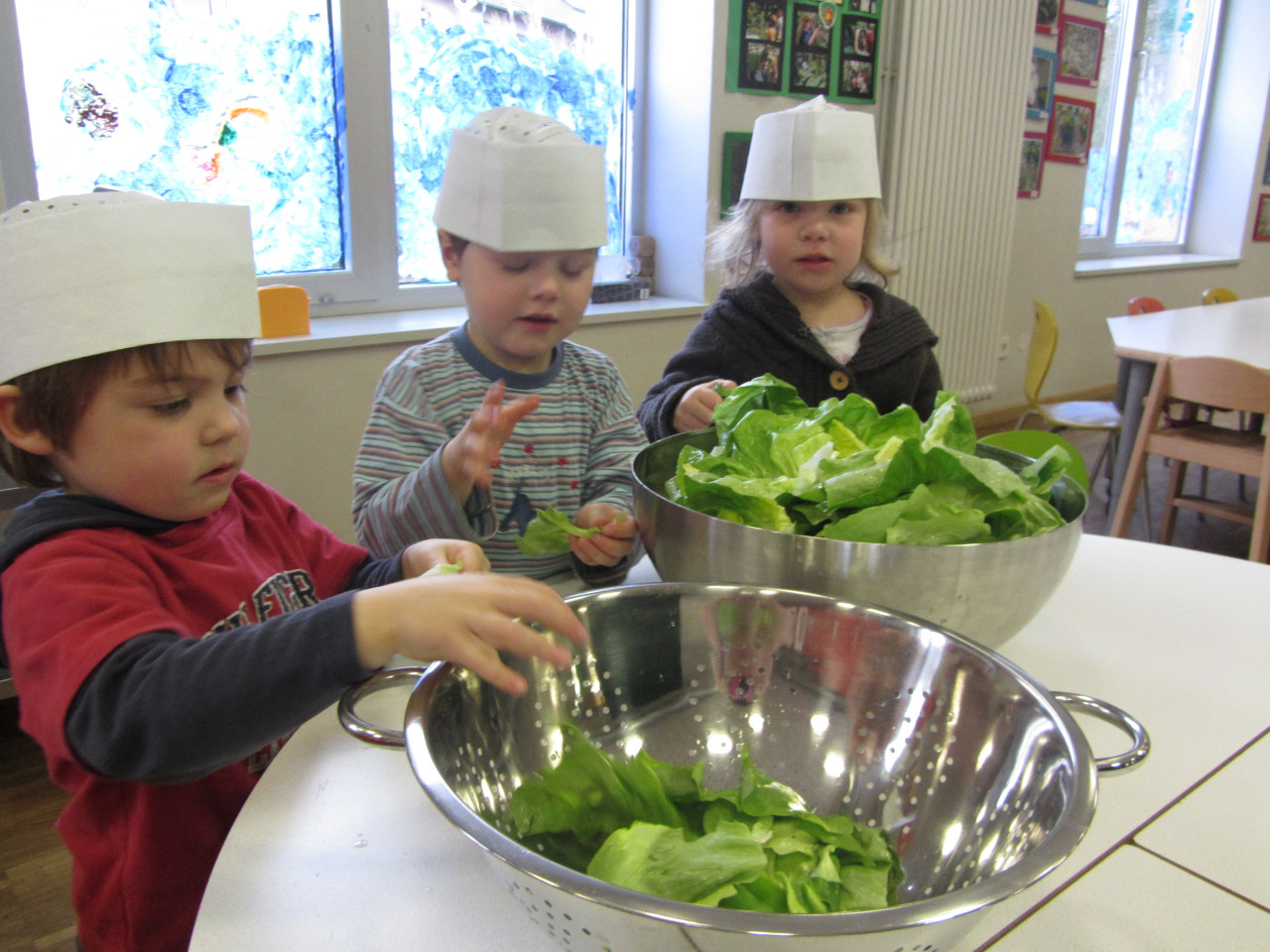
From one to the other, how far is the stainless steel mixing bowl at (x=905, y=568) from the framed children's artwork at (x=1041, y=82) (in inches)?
159

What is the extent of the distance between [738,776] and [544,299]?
1.91 feet

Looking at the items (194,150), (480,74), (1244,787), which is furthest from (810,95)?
(1244,787)

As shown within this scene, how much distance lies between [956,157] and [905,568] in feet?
11.4

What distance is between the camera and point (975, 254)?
3936 mm

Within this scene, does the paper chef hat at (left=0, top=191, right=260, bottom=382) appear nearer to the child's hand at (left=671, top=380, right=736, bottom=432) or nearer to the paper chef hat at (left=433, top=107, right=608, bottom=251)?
the paper chef hat at (left=433, top=107, right=608, bottom=251)

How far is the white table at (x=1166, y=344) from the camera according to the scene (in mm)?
2395

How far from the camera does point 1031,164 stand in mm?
4184

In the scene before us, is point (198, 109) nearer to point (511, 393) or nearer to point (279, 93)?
point (279, 93)

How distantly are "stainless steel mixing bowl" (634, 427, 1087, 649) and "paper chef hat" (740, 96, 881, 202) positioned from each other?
2.75 ft

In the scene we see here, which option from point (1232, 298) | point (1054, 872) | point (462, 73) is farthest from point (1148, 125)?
point (1054, 872)

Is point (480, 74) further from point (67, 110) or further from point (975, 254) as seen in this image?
point (975, 254)

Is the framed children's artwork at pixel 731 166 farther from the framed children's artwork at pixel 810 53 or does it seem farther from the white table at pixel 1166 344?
the white table at pixel 1166 344

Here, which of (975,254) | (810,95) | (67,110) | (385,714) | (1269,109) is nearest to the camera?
(385,714)

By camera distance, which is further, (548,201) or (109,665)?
(548,201)
